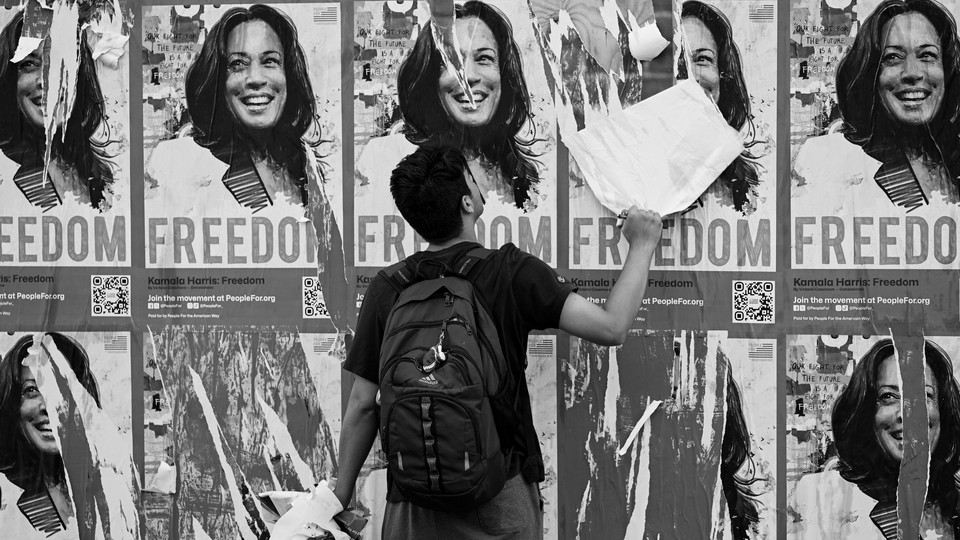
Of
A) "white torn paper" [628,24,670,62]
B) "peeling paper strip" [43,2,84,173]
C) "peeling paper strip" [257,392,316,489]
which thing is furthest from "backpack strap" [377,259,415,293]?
"peeling paper strip" [43,2,84,173]

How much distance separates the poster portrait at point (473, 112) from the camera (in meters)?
2.26

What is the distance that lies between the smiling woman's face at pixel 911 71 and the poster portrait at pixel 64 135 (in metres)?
2.12

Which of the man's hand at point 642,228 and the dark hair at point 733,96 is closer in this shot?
the man's hand at point 642,228

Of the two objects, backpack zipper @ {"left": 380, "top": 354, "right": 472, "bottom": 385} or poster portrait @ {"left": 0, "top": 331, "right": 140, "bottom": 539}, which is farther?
poster portrait @ {"left": 0, "top": 331, "right": 140, "bottom": 539}

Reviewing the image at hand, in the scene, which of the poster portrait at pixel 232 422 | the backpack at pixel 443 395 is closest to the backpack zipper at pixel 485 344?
the backpack at pixel 443 395

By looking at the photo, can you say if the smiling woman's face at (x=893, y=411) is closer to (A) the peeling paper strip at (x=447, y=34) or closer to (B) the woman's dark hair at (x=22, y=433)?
(A) the peeling paper strip at (x=447, y=34)

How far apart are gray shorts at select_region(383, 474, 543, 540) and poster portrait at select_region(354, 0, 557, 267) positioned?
72 cm

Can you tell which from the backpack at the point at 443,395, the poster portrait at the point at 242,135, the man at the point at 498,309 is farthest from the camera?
the poster portrait at the point at 242,135

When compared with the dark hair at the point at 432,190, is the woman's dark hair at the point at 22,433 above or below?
below

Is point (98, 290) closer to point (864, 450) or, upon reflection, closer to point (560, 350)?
point (560, 350)

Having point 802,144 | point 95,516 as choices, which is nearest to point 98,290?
point 95,516

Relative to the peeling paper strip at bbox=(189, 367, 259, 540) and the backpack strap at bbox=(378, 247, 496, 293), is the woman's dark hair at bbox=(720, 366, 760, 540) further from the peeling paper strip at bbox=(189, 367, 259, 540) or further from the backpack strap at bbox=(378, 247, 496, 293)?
the peeling paper strip at bbox=(189, 367, 259, 540)

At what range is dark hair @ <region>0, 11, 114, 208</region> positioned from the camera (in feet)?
7.75

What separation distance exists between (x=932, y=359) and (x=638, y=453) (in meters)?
0.83
